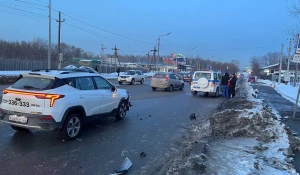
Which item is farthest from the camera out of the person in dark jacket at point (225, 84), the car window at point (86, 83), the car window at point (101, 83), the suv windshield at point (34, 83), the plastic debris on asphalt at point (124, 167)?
the person in dark jacket at point (225, 84)

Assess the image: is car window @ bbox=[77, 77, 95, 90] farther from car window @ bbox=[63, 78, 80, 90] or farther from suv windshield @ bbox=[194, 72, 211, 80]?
suv windshield @ bbox=[194, 72, 211, 80]

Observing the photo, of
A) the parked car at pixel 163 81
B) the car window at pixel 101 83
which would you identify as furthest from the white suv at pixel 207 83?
the car window at pixel 101 83

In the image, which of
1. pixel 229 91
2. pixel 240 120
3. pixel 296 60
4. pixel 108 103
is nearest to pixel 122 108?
pixel 108 103

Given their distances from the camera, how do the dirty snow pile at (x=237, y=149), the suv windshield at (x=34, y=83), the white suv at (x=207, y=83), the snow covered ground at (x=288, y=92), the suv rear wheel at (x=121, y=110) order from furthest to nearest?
1. the snow covered ground at (x=288, y=92)
2. the white suv at (x=207, y=83)
3. the suv rear wheel at (x=121, y=110)
4. the suv windshield at (x=34, y=83)
5. the dirty snow pile at (x=237, y=149)

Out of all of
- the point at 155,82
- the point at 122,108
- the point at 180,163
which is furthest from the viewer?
the point at 155,82

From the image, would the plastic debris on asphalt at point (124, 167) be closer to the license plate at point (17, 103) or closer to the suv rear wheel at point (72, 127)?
the suv rear wheel at point (72, 127)

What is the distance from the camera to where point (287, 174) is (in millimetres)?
4840

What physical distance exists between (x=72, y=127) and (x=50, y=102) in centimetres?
98

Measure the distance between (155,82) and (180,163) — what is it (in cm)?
1858

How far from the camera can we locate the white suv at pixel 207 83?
20.0 metres

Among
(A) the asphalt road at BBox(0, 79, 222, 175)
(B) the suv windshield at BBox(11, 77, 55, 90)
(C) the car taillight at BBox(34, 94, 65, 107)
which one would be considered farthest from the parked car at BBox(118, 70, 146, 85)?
(C) the car taillight at BBox(34, 94, 65, 107)

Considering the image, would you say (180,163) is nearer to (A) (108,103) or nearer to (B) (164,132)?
(B) (164,132)

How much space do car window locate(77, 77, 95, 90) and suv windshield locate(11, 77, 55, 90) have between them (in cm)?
88

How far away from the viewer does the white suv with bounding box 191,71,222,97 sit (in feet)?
65.5
